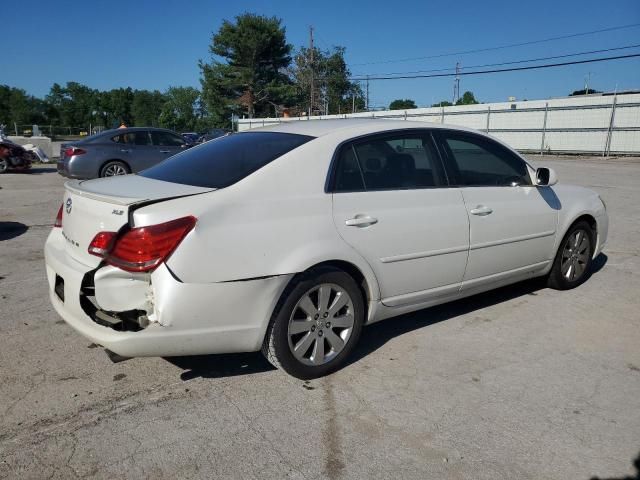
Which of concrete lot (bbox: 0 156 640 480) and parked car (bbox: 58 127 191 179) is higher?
parked car (bbox: 58 127 191 179)

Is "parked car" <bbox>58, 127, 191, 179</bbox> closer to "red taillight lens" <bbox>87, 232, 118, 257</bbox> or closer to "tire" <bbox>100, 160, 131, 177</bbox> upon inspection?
"tire" <bbox>100, 160, 131, 177</bbox>

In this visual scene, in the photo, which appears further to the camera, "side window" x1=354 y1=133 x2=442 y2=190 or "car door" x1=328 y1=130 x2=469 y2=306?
"side window" x1=354 y1=133 x2=442 y2=190

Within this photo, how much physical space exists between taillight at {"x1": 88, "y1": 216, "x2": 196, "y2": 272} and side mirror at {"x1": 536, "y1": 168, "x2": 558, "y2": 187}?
10.3ft

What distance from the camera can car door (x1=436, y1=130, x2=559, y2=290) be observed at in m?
4.07

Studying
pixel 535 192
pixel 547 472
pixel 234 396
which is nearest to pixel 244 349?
pixel 234 396

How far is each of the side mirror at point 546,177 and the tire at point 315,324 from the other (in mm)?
2156

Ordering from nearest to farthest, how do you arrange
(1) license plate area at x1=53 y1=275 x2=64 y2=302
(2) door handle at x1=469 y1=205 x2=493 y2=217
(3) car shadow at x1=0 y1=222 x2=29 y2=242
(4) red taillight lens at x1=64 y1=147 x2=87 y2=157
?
(1) license plate area at x1=53 y1=275 x2=64 y2=302
(2) door handle at x1=469 y1=205 x2=493 y2=217
(3) car shadow at x1=0 y1=222 x2=29 y2=242
(4) red taillight lens at x1=64 y1=147 x2=87 y2=157

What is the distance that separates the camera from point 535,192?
15.1 feet

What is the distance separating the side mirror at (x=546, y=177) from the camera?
455 centimetres

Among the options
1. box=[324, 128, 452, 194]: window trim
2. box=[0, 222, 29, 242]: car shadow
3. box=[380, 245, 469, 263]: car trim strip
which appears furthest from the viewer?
box=[0, 222, 29, 242]: car shadow

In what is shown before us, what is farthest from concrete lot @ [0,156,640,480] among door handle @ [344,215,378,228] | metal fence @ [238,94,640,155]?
metal fence @ [238,94,640,155]

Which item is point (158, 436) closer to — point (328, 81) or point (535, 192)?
point (535, 192)

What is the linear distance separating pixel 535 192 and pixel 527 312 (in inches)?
40.2

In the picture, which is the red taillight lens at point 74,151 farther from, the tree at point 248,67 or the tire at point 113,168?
the tree at point 248,67
